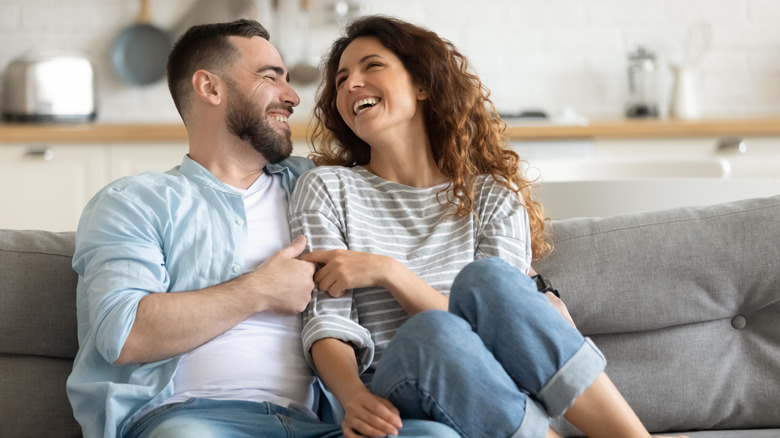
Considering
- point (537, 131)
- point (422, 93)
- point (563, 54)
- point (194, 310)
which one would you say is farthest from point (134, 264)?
point (563, 54)

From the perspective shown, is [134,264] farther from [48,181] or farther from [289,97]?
[48,181]

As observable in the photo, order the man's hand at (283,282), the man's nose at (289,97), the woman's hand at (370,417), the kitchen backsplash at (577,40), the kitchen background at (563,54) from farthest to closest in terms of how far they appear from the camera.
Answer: the kitchen backsplash at (577,40) < the kitchen background at (563,54) < the man's nose at (289,97) < the man's hand at (283,282) < the woman's hand at (370,417)

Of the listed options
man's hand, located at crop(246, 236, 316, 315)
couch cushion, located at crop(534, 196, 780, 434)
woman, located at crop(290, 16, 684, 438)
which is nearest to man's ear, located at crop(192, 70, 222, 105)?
woman, located at crop(290, 16, 684, 438)

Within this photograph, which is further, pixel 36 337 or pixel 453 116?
pixel 453 116

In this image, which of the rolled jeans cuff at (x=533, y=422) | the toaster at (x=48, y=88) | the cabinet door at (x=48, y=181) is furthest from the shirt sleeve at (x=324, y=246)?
the toaster at (x=48, y=88)

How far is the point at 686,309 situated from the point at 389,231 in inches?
25.2

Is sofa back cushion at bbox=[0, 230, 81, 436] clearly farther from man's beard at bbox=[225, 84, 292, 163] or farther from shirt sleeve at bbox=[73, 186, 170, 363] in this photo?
man's beard at bbox=[225, 84, 292, 163]

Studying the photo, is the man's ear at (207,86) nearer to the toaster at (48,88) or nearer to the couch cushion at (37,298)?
the couch cushion at (37,298)

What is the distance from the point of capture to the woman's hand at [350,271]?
1.62m

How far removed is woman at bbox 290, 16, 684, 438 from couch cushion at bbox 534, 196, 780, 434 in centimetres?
16

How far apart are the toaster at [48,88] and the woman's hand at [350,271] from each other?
2577mm

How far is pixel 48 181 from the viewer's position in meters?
3.64

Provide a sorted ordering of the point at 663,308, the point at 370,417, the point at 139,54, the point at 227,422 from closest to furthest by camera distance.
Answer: the point at 370,417
the point at 227,422
the point at 663,308
the point at 139,54

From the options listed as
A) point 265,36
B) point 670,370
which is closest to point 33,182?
point 265,36
